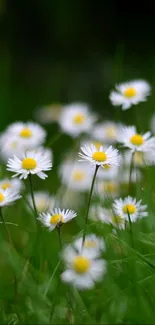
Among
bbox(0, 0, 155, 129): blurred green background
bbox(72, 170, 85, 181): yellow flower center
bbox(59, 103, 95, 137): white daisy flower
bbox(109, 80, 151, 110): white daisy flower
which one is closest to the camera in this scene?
bbox(109, 80, 151, 110): white daisy flower

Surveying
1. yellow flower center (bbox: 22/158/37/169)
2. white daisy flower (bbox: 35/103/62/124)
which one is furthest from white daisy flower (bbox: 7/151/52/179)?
white daisy flower (bbox: 35/103/62/124)

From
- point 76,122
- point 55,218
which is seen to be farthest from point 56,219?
point 76,122

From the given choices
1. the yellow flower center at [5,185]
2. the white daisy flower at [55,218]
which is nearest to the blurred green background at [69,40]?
the yellow flower center at [5,185]

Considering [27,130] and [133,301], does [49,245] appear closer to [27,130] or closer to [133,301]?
[133,301]

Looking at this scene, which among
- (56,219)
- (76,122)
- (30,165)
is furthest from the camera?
(76,122)

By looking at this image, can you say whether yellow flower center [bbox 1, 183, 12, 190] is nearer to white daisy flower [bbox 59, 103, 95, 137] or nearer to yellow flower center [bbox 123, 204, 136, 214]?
yellow flower center [bbox 123, 204, 136, 214]

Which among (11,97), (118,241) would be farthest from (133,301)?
(11,97)

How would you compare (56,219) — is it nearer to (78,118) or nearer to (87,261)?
(87,261)

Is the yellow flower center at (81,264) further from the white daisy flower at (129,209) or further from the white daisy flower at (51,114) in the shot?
the white daisy flower at (51,114)
